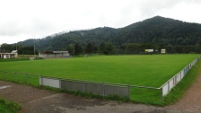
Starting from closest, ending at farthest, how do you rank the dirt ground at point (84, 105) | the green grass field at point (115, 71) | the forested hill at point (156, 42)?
the dirt ground at point (84, 105), the green grass field at point (115, 71), the forested hill at point (156, 42)

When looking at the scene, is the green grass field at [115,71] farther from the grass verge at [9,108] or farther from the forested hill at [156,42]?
the forested hill at [156,42]

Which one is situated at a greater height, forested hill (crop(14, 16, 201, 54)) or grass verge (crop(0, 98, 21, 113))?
forested hill (crop(14, 16, 201, 54))

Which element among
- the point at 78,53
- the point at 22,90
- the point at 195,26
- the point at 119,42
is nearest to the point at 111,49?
the point at 78,53

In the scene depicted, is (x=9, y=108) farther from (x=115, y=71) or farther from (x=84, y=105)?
(x=115, y=71)

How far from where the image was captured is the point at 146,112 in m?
9.89

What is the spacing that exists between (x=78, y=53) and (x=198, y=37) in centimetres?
9476

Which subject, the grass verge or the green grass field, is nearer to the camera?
the grass verge

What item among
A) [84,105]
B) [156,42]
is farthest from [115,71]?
[156,42]

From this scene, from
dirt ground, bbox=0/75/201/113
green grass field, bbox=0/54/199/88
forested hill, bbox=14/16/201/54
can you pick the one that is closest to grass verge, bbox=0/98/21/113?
dirt ground, bbox=0/75/201/113

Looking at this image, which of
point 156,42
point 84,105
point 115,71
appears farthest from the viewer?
point 156,42

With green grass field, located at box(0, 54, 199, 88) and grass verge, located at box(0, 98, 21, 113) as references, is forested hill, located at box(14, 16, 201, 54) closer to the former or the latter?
green grass field, located at box(0, 54, 199, 88)

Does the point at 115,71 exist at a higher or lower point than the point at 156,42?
lower

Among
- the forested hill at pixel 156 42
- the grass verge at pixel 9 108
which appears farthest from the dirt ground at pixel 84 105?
the forested hill at pixel 156 42

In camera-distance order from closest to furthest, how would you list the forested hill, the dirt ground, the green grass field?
1. the dirt ground
2. the green grass field
3. the forested hill
